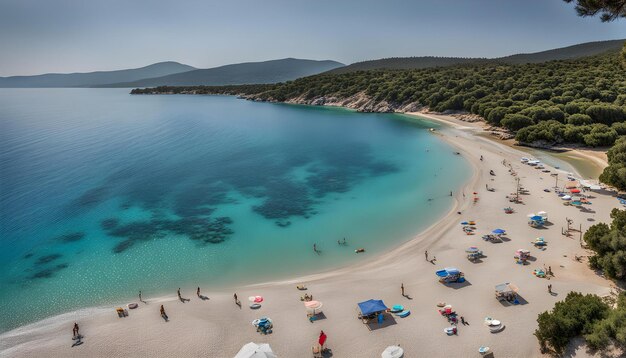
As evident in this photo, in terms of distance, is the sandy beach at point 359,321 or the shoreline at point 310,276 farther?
the shoreline at point 310,276

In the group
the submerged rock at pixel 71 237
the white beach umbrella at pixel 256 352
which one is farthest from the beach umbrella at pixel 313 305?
the submerged rock at pixel 71 237

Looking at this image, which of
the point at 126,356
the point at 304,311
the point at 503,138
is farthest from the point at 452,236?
the point at 503,138

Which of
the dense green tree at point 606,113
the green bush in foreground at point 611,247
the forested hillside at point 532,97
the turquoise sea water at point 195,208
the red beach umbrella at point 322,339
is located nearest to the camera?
the red beach umbrella at point 322,339

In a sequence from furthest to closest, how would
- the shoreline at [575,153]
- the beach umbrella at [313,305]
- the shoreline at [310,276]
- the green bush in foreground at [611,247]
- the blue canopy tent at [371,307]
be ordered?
the shoreline at [575,153] < the shoreline at [310,276] < the green bush in foreground at [611,247] < the beach umbrella at [313,305] < the blue canopy tent at [371,307]

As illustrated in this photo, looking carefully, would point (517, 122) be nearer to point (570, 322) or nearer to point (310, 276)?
point (310, 276)

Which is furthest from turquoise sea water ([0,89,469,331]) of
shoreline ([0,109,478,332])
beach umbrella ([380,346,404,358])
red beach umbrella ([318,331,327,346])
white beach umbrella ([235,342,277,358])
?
beach umbrella ([380,346,404,358])

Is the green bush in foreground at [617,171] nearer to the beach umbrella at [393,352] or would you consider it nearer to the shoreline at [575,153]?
the shoreline at [575,153]

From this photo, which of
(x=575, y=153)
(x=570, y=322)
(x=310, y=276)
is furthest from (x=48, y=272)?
(x=575, y=153)

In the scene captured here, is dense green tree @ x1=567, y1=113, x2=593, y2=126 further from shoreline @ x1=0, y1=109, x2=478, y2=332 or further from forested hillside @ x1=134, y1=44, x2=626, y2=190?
shoreline @ x1=0, y1=109, x2=478, y2=332
